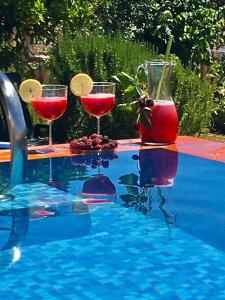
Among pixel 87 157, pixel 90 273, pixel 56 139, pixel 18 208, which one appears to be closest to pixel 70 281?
pixel 90 273

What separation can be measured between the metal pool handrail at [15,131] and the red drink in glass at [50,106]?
973 millimetres

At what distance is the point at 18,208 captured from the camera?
181 cm

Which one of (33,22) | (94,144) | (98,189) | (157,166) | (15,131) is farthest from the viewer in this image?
(33,22)

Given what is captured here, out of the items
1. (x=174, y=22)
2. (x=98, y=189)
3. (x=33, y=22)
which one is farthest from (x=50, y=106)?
(x=174, y=22)

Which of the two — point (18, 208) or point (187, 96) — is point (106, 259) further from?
point (187, 96)

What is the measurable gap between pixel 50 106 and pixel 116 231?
94cm

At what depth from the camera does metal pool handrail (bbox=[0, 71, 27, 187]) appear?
1.45 m

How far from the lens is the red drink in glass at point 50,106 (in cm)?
245

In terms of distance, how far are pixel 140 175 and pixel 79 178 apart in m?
0.20

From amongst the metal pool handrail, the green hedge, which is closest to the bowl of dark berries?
the metal pool handrail

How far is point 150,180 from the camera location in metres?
2.10

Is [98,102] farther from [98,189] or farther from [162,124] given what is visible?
[98,189]

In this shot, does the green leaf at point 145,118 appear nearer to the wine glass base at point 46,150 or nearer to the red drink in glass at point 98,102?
the red drink in glass at point 98,102

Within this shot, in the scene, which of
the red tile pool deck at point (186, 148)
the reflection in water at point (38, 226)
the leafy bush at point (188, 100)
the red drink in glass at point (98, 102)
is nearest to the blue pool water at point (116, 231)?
the reflection in water at point (38, 226)
